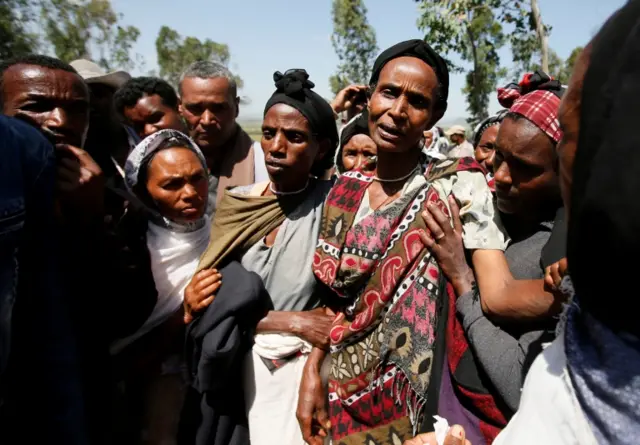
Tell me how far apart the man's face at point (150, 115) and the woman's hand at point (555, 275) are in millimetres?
2613

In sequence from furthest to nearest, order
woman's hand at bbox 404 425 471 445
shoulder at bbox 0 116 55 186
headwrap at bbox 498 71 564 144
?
headwrap at bbox 498 71 564 144 < woman's hand at bbox 404 425 471 445 < shoulder at bbox 0 116 55 186

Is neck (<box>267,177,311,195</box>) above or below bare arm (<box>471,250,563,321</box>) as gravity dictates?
below

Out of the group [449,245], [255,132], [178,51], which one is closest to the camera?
[449,245]

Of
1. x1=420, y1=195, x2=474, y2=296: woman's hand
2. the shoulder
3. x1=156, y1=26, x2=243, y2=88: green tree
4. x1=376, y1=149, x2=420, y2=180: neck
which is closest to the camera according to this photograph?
the shoulder

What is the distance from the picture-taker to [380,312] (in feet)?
5.58

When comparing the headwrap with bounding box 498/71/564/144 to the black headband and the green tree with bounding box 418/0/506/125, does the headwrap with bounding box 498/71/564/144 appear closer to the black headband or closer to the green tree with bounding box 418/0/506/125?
the black headband

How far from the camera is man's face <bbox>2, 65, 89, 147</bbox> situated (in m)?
1.54

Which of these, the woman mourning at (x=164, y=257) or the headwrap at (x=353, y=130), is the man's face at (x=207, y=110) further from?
the woman mourning at (x=164, y=257)

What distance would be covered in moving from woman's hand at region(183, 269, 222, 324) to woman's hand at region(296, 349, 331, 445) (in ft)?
1.71

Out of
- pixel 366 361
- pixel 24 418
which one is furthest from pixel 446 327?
pixel 24 418

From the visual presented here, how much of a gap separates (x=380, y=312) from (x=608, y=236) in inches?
42.8

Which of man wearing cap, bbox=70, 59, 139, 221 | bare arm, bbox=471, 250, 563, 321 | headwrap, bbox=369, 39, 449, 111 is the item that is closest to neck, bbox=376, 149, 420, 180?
headwrap, bbox=369, 39, 449, 111

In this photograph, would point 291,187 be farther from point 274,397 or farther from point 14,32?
point 14,32

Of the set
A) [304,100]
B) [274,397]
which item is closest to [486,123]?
[304,100]
